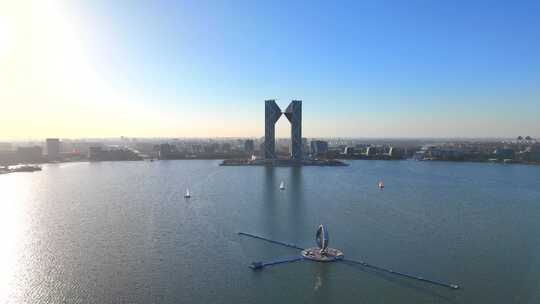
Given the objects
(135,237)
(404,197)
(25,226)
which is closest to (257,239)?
(135,237)

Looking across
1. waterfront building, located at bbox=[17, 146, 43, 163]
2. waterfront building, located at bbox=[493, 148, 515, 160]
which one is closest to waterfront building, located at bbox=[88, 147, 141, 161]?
waterfront building, located at bbox=[17, 146, 43, 163]

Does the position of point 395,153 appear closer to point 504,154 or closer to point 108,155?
point 504,154

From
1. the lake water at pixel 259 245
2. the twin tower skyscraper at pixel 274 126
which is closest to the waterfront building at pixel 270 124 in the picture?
the twin tower skyscraper at pixel 274 126

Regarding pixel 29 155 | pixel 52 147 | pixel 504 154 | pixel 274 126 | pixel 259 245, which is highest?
pixel 274 126

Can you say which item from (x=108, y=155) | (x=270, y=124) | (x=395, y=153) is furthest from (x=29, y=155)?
(x=395, y=153)

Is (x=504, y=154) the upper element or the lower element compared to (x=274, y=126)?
lower

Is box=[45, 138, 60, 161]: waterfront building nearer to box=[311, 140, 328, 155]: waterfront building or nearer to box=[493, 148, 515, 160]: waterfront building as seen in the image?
box=[311, 140, 328, 155]: waterfront building
